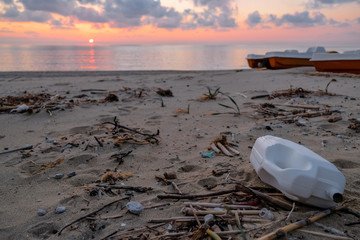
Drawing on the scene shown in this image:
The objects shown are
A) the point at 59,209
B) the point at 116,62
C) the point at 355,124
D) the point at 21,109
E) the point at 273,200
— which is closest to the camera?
the point at 273,200

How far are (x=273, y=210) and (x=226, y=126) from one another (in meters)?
2.21

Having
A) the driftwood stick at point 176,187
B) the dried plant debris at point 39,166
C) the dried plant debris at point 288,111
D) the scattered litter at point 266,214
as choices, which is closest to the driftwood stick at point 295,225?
the scattered litter at point 266,214

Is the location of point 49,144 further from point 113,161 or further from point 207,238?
point 207,238

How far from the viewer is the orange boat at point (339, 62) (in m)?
8.24

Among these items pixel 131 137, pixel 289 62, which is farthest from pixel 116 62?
pixel 131 137

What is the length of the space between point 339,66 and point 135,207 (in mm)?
8634

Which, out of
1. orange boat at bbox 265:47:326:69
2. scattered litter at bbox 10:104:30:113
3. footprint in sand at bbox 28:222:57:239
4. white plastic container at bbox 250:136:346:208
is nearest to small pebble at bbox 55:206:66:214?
footprint in sand at bbox 28:222:57:239

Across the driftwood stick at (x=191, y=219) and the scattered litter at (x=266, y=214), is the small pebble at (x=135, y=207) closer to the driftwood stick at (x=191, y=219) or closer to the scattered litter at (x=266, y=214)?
the driftwood stick at (x=191, y=219)

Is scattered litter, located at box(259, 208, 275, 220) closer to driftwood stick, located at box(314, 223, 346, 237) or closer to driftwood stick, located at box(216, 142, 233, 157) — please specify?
driftwood stick, located at box(314, 223, 346, 237)

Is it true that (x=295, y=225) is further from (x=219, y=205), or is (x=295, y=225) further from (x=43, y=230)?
(x=43, y=230)

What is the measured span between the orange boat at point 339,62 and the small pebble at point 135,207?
8.50 m

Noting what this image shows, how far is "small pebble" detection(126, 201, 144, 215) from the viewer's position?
1.90 m

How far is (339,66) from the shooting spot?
8.50m

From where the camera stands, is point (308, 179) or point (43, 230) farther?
point (43, 230)
